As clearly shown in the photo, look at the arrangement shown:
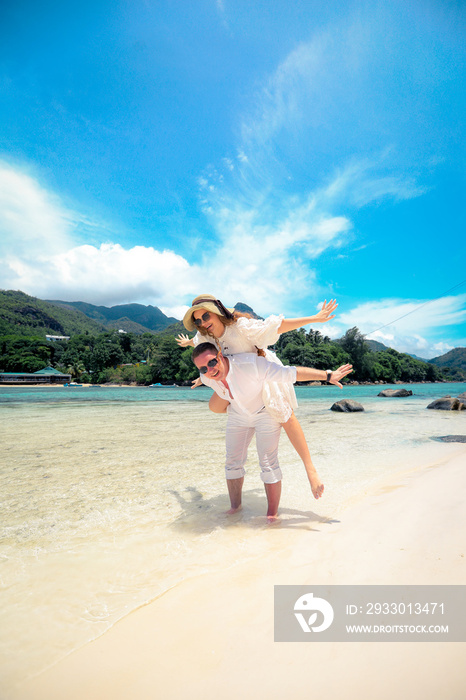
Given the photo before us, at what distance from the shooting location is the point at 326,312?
2.75 m

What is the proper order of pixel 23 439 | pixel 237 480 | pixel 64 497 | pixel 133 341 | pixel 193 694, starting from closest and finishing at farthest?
pixel 193 694 → pixel 237 480 → pixel 64 497 → pixel 23 439 → pixel 133 341

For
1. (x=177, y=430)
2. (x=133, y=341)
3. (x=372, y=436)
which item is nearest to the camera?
(x=372, y=436)

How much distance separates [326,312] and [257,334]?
654 millimetres

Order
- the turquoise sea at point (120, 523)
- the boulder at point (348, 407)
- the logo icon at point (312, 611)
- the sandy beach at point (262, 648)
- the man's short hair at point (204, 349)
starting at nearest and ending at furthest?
the sandy beach at point (262, 648)
the logo icon at point (312, 611)
the turquoise sea at point (120, 523)
the man's short hair at point (204, 349)
the boulder at point (348, 407)

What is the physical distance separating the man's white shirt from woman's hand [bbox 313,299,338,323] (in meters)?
0.49

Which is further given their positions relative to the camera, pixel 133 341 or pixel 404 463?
pixel 133 341

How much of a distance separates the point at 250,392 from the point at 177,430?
240 inches

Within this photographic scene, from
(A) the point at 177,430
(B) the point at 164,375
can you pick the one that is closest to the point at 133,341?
(B) the point at 164,375

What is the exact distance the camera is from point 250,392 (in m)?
2.59

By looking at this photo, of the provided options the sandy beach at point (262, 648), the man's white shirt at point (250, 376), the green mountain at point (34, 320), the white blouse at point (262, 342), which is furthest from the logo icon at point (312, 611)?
the green mountain at point (34, 320)

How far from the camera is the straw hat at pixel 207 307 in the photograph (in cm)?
255

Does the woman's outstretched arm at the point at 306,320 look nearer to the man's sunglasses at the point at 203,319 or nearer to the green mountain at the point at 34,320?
the man's sunglasses at the point at 203,319

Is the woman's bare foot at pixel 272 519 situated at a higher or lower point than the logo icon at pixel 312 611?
lower

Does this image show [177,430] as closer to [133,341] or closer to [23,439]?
[23,439]
